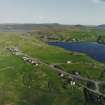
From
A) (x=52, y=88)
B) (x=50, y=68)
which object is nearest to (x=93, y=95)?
(x=52, y=88)

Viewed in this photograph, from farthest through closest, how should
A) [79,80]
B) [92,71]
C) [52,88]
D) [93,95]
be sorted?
[92,71] → [79,80] → [52,88] → [93,95]

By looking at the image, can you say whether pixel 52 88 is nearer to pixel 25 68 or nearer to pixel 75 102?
pixel 75 102

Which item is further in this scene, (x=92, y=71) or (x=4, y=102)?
(x=92, y=71)

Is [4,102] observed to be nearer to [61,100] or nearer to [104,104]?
[61,100]

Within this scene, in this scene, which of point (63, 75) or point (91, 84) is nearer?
point (91, 84)

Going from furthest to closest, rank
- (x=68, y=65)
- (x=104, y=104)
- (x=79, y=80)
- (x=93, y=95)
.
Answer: (x=68, y=65), (x=79, y=80), (x=93, y=95), (x=104, y=104)

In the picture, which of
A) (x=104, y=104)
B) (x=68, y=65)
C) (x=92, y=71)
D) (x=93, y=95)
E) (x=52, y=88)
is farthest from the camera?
(x=68, y=65)

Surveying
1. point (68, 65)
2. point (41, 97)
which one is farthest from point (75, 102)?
point (68, 65)

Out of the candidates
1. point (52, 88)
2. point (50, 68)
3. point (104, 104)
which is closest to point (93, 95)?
point (104, 104)

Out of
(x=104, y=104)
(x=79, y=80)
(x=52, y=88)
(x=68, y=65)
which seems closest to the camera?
(x=104, y=104)
